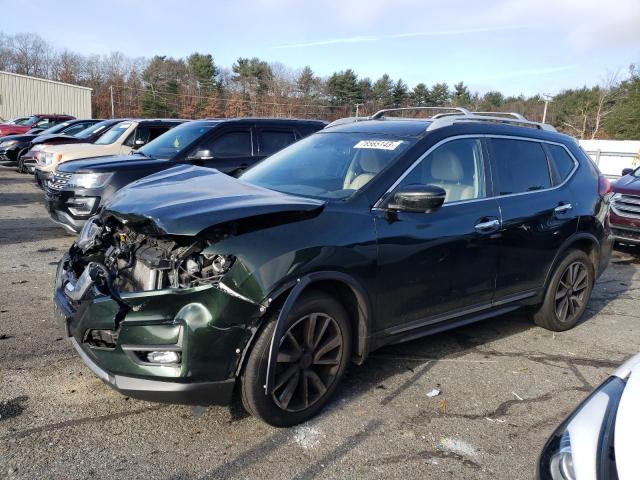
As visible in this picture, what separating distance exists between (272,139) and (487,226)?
194 inches

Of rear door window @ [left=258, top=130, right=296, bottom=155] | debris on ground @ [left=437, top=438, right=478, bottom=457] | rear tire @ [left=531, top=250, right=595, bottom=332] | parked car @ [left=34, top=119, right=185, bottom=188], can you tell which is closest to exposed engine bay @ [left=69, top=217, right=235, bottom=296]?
debris on ground @ [left=437, top=438, right=478, bottom=457]

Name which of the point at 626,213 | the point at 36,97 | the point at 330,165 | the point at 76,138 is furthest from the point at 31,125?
the point at 626,213

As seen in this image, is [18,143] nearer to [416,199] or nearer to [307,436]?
[416,199]

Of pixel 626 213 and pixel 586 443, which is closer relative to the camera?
pixel 586 443

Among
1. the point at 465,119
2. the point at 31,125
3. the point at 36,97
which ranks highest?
the point at 36,97

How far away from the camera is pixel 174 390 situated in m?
2.73

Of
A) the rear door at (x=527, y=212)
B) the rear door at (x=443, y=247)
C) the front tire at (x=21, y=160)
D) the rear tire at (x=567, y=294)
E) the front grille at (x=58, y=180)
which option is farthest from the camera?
the front tire at (x=21, y=160)

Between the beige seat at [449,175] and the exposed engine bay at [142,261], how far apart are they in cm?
183

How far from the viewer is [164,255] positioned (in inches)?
116

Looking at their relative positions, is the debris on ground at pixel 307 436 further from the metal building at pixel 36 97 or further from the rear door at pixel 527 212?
the metal building at pixel 36 97

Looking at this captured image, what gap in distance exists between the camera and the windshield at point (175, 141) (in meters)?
7.66

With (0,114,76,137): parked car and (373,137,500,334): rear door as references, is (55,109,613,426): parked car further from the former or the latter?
(0,114,76,137): parked car

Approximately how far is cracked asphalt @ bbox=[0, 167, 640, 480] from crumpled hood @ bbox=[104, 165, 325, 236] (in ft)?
3.61

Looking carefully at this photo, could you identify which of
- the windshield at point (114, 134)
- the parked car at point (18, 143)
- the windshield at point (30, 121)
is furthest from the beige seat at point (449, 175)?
the windshield at point (30, 121)
